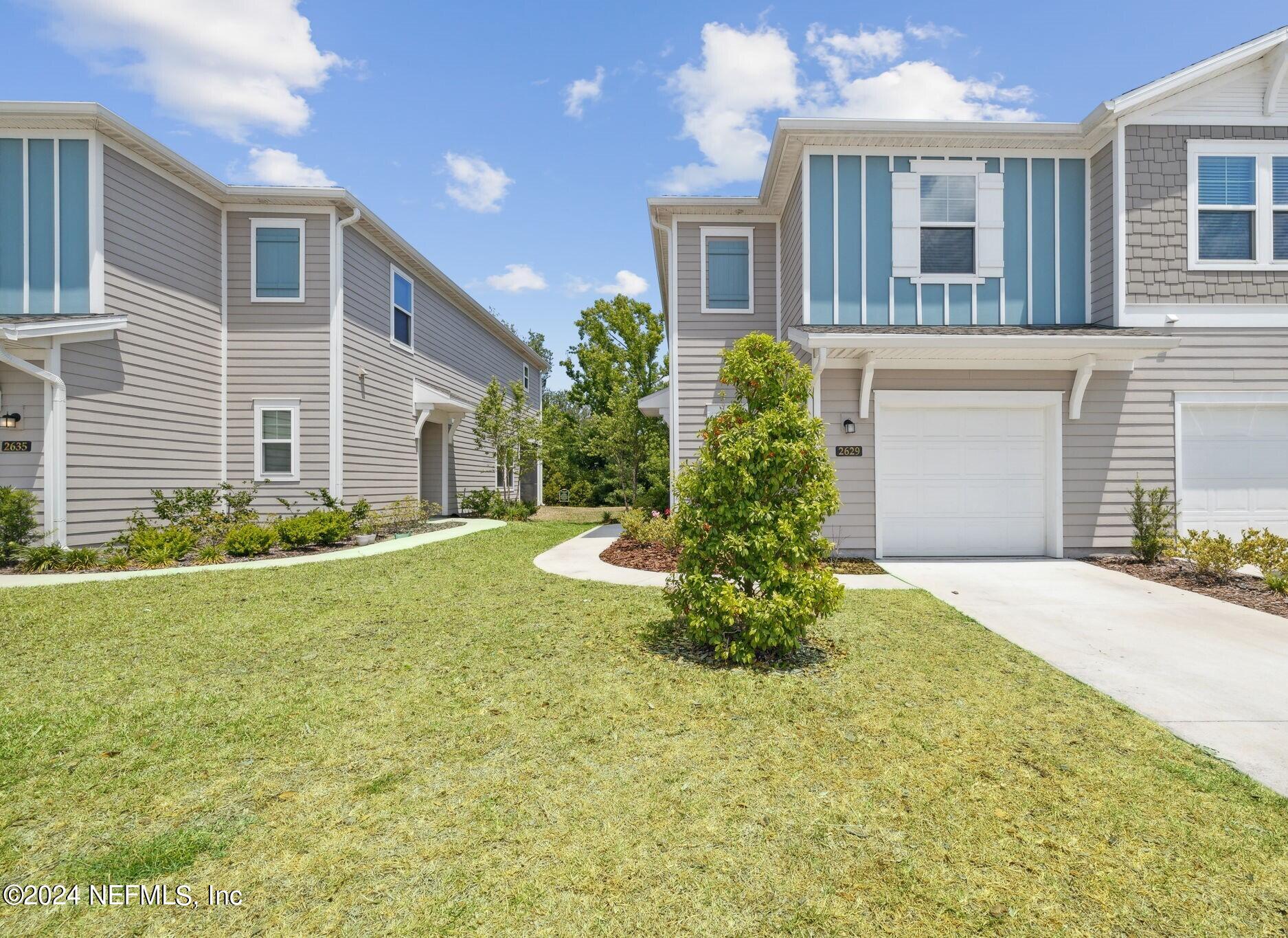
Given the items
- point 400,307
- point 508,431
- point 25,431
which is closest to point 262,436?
point 25,431

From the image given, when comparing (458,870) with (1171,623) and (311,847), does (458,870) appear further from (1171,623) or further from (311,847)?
(1171,623)

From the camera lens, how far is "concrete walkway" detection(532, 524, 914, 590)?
7297mm

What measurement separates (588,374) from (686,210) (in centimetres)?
1453

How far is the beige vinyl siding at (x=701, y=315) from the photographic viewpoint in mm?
11266

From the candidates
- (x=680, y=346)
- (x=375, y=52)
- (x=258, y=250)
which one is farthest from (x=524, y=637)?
(x=375, y=52)

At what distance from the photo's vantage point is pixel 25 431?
8.40m

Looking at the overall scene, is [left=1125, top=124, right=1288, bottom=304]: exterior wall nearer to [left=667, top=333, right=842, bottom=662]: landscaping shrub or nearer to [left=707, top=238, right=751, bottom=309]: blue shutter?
[left=707, top=238, right=751, bottom=309]: blue shutter

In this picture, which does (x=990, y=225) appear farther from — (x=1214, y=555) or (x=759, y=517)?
(x=759, y=517)

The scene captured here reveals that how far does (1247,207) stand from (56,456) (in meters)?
16.9

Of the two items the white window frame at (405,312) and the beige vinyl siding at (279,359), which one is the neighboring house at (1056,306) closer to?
the beige vinyl siding at (279,359)

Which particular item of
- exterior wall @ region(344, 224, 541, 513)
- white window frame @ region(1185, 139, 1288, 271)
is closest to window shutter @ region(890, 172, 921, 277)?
white window frame @ region(1185, 139, 1288, 271)

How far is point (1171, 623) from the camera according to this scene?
550 centimetres

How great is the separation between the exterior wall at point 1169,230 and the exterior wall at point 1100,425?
664 mm

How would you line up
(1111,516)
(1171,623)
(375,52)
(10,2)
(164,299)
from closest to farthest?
(1171,623)
(10,2)
(1111,516)
(164,299)
(375,52)
